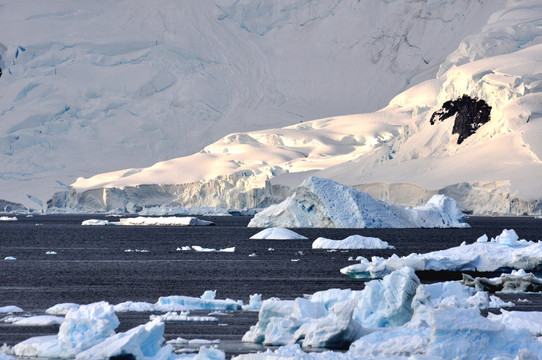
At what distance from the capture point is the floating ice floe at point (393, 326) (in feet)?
48.1

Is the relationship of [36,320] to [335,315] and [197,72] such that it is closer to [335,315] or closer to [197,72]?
[335,315]

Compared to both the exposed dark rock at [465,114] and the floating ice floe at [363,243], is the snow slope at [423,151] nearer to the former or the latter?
the exposed dark rock at [465,114]

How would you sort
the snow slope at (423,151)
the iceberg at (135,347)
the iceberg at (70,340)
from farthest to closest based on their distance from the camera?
the snow slope at (423,151) → the iceberg at (70,340) → the iceberg at (135,347)

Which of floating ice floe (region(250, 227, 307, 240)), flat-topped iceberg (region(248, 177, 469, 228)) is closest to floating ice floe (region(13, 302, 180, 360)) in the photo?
floating ice floe (region(250, 227, 307, 240))

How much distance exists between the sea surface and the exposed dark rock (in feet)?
135

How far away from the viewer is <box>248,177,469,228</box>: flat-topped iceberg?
56969mm

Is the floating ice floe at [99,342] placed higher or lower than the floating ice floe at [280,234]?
lower

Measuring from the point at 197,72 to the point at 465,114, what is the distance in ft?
183

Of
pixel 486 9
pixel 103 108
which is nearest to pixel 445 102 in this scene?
pixel 486 9

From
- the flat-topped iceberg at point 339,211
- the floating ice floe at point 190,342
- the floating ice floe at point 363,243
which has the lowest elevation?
the floating ice floe at point 190,342

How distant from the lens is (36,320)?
2027 centimetres

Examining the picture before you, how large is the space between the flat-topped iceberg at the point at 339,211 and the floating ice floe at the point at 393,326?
35070 millimetres

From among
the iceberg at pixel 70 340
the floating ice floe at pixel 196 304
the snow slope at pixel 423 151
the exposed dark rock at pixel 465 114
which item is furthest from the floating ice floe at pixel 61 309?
the exposed dark rock at pixel 465 114

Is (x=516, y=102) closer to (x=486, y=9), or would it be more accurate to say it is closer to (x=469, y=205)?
(x=469, y=205)
